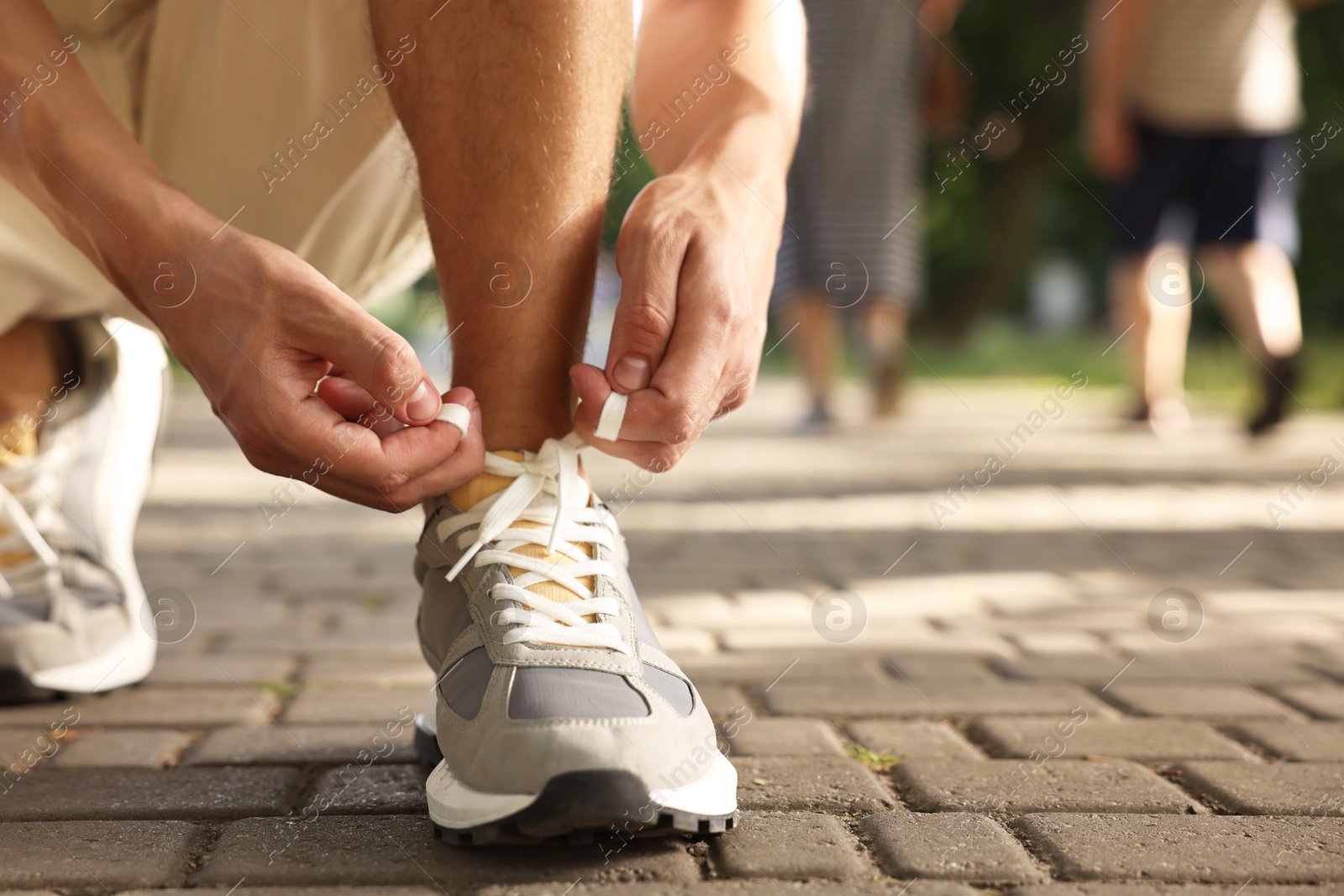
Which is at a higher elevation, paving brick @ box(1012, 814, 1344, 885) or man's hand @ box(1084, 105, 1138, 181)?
man's hand @ box(1084, 105, 1138, 181)

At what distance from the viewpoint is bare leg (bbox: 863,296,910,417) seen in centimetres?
684

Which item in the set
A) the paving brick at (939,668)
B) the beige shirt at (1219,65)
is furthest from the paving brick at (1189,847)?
the beige shirt at (1219,65)

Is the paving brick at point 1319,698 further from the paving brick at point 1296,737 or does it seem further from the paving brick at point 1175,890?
the paving brick at point 1175,890

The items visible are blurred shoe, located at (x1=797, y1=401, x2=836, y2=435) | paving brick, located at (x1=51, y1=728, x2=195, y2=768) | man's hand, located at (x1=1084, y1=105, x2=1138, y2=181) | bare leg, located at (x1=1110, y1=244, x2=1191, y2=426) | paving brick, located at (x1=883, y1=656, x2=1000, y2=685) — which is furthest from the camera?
blurred shoe, located at (x1=797, y1=401, x2=836, y2=435)

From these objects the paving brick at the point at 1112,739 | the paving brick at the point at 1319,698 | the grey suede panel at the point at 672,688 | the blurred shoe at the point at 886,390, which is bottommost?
the grey suede panel at the point at 672,688

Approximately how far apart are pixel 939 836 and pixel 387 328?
0.82 meters

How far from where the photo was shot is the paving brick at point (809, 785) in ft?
4.98

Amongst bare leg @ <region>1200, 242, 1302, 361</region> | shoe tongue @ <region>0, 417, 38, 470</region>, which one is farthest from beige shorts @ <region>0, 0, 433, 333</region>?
bare leg @ <region>1200, 242, 1302, 361</region>

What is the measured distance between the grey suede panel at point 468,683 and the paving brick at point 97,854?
311 mm

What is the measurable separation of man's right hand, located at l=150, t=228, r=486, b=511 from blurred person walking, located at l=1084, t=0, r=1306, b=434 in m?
4.92

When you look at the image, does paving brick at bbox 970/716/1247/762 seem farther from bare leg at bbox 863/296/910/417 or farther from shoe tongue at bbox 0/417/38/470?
bare leg at bbox 863/296/910/417

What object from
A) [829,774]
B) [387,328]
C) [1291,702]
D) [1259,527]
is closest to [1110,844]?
[829,774]

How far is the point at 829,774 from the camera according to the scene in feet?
5.37

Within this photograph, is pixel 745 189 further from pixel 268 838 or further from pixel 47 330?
pixel 47 330
